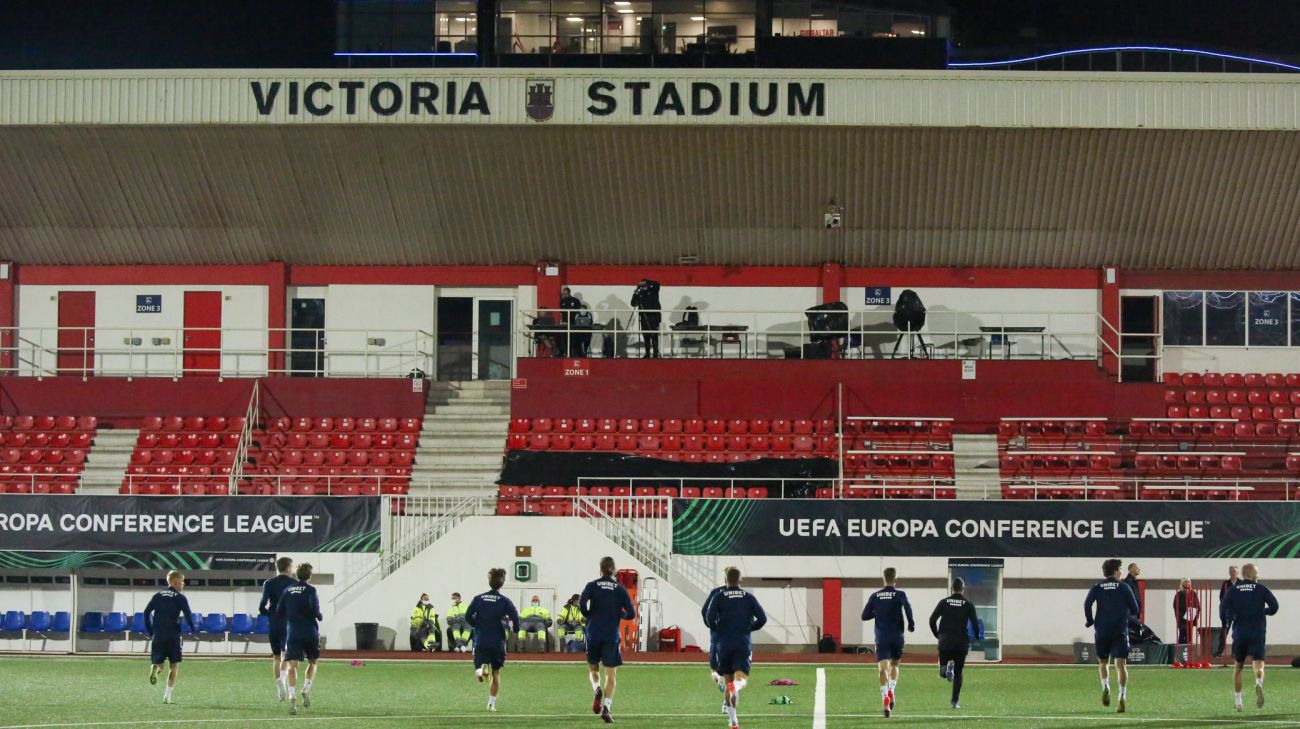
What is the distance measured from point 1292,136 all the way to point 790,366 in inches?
461

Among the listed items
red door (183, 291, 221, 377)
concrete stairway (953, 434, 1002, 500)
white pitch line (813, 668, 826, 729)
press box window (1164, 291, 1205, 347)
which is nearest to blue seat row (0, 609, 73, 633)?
red door (183, 291, 221, 377)

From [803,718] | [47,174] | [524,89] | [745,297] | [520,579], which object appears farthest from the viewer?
[745,297]

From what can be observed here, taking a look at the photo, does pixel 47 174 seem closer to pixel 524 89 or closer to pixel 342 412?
pixel 342 412

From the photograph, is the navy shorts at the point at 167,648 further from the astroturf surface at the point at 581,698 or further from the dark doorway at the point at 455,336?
the dark doorway at the point at 455,336

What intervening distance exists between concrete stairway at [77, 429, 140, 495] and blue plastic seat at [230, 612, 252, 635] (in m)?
5.05

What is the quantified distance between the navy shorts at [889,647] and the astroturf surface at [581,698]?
0.61 meters

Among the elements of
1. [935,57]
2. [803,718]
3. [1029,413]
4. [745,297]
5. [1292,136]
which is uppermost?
[935,57]

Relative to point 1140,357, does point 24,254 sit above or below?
above

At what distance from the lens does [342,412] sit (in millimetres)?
36188

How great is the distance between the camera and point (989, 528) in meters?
30.0

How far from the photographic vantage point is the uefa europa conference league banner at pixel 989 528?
2989 centimetres

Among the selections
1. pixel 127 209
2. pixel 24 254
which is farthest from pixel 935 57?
pixel 24 254

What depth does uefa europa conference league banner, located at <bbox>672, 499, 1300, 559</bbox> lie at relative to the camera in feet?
98.1

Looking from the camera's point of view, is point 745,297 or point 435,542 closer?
point 435,542
